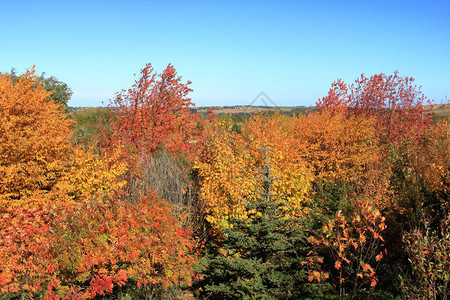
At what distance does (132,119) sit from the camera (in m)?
22.2

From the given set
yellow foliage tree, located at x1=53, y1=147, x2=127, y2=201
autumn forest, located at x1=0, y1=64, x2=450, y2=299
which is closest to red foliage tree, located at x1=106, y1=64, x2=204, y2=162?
autumn forest, located at x1=0, y1=64, x2=450, y2=299

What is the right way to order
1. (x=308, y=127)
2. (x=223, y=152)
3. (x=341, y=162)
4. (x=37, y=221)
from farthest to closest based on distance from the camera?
(x=308, y=127)
(x=341, y=162)
(x=223, y=152)
(x=37, y=221)

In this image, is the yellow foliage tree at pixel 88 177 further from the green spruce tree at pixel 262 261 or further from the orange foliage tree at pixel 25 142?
the green spruce tree at pixel 262 261

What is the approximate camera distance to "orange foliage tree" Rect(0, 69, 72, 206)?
1355 centimetres

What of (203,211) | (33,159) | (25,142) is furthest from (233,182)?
(33,159)

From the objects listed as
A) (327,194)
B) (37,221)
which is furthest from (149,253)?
(327,194)

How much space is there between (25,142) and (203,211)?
8077 mm

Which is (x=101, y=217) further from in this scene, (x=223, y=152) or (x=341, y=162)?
(x=341, y=162)

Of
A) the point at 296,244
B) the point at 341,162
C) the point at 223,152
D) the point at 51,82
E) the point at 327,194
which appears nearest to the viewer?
the point at 296,244

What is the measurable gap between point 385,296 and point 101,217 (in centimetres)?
826

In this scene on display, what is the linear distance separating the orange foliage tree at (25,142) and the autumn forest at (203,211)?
0.08m

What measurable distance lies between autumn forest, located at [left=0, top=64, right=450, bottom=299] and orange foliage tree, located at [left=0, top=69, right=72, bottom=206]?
75mm

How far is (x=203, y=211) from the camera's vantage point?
15.3m

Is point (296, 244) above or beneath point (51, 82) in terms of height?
beneath
